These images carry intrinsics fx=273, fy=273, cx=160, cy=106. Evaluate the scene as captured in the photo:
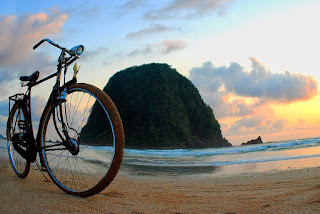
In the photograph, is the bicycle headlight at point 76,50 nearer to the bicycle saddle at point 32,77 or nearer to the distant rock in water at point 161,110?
the bicycle saddle at point 32,77

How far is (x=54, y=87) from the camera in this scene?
10.7ft

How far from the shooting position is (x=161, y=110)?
51.1 meters

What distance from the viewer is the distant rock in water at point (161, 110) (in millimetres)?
47844

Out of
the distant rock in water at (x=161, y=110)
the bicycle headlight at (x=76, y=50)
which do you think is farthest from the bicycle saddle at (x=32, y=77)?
the distant rock in water at (x=161, y=110)

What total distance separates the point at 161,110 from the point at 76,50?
4805cm

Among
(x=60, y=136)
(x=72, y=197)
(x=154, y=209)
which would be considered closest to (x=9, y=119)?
(x=60, y=136)

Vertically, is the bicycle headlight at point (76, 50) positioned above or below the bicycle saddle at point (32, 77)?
above

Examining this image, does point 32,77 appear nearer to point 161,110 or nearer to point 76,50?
point 76,50

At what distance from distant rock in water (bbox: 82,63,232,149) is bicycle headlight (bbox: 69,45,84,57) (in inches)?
1698

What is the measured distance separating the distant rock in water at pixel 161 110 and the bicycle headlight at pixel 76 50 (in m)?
43.1

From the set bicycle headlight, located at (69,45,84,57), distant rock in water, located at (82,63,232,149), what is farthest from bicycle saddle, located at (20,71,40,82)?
distant rock in water, located at (82,63,232,149)

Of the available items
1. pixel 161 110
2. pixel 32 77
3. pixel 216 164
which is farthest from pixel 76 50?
pixel 161 110

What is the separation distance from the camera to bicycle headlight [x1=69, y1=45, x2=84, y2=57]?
9.97 ft

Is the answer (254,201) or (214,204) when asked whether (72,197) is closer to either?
(214,204)
